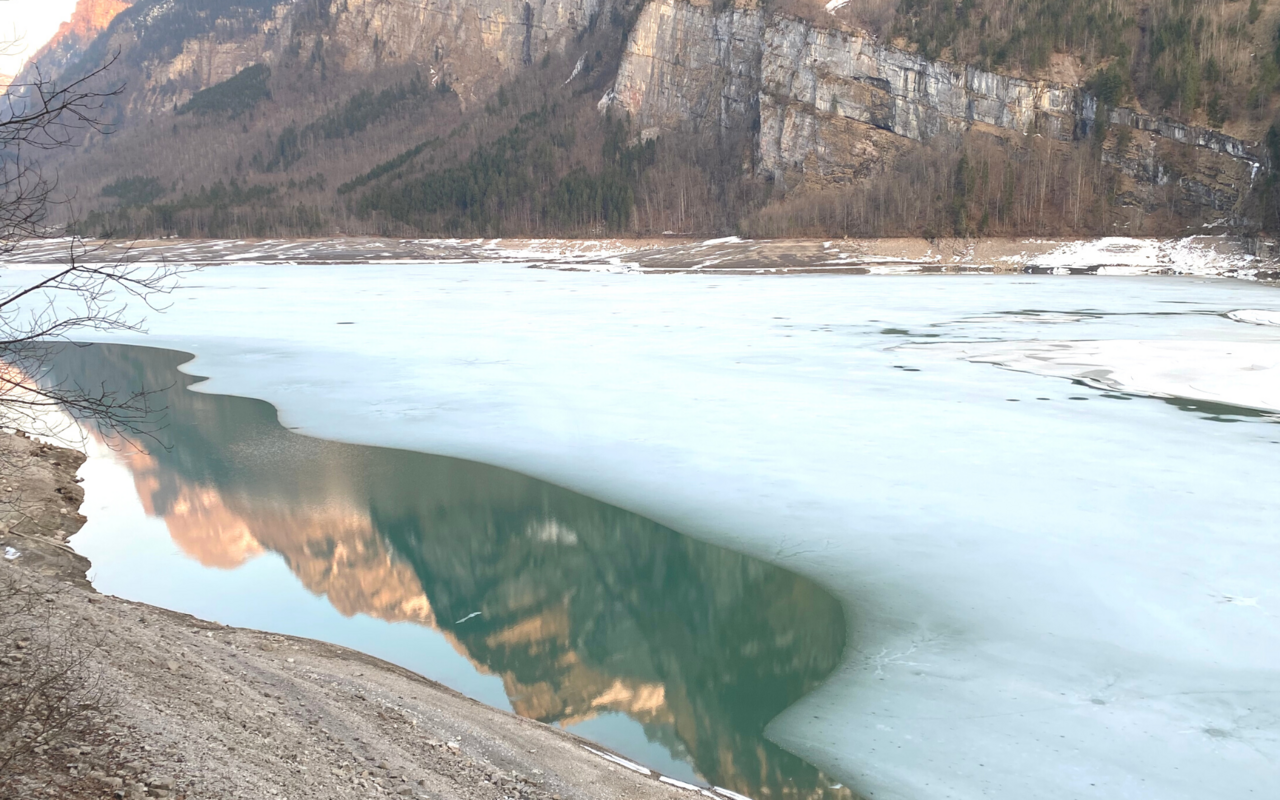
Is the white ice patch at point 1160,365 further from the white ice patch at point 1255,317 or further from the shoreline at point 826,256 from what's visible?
the shoreline at point 826,256

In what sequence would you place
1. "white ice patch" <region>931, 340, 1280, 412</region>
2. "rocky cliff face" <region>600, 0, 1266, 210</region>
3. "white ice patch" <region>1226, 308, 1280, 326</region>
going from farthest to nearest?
"rocky cliff face" <region>600, 0, 1266, 210</region> < "white ice patch" <region>1226, 308, 1280, 326</region> < "white ice patch" <region>931, 340, 1280, 412</region>

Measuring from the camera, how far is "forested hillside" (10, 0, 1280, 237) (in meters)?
75.1

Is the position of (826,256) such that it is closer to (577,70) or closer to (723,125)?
(723,125)

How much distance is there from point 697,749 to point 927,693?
6.14 feet

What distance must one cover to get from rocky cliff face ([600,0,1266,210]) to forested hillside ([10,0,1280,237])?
211 mm

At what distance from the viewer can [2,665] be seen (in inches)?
245

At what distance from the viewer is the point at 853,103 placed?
90.4m

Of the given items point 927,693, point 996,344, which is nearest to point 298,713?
point 927,693

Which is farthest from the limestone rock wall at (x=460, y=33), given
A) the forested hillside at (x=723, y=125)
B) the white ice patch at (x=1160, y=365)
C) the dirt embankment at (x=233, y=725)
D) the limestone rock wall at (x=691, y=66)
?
the dirt embankment at (x=233, y=725)

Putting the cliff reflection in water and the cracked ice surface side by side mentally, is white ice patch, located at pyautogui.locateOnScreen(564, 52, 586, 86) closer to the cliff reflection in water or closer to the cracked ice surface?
the cracked ice surface

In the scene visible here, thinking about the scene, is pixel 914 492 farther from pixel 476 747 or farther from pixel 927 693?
pixel 476 747

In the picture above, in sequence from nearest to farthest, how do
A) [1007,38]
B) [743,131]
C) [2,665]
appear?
[2,665]
[1007,38]
[743,131]

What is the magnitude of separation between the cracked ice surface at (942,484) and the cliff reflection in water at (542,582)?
1.23 feet

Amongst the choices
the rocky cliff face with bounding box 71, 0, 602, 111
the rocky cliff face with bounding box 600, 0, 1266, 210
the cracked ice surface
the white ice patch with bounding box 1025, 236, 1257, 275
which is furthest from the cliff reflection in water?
the rocky cliff face with bounding box 71, 0, 602, 111
